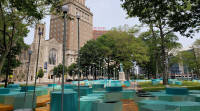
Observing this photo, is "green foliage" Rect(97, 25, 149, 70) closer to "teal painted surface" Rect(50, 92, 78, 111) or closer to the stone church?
"teal painted surface" Rect(50, 92, 78, 111)

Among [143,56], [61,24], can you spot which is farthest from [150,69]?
[61,24]

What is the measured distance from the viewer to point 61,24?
84125 millimetres

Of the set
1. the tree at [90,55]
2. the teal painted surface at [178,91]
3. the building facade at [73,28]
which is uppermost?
the building facade at [73,28]

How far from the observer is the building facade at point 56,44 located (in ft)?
210

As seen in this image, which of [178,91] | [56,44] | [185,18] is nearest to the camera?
[178,91]

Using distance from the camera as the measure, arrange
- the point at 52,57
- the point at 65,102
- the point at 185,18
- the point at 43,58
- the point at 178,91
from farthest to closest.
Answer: the point at 52,57 → the point at 43,58 → the point at 185,18 → the point at 178,91 → the point at 65,102

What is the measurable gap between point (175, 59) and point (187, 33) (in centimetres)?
3349

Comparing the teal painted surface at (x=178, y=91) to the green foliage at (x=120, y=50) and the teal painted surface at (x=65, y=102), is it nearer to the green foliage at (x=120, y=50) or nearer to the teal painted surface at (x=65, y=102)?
the teal painted surface at (x=65, y=102)

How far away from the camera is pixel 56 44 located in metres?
72.9

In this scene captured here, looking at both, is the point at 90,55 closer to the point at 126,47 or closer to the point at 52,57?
the point at 126,47

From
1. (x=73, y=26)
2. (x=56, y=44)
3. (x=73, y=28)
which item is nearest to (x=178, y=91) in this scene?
(x=56, y=44)

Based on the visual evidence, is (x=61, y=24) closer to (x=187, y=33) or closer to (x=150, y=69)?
(x=150, y=69)

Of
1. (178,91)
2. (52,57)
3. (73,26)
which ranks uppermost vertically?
(73,26)

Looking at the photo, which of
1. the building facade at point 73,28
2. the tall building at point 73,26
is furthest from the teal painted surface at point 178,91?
the tall building at point 73,26
